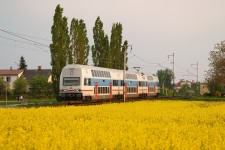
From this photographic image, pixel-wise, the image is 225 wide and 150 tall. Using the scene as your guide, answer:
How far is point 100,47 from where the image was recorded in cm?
6700

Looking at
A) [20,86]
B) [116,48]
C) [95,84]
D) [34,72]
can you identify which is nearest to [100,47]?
[116,48]

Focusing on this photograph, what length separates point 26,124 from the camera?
623 inches

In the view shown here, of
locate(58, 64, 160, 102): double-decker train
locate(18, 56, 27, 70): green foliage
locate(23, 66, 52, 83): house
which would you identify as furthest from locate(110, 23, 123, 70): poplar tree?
locate(18, 56, 27, 70): green foliage

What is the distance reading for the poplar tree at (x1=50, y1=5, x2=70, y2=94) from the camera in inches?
2037

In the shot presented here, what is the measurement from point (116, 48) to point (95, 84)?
94.9 feet

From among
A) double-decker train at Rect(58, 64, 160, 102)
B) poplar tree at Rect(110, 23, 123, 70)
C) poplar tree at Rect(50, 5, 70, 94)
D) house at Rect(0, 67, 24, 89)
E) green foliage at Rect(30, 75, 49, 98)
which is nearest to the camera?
double-decker train at Rect(58, 64, 160, 102)

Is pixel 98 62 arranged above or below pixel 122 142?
above

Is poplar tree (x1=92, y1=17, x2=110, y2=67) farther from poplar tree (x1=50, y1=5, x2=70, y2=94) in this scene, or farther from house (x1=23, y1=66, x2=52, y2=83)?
house (x1=23, y1=66, x2=52, y2=83)

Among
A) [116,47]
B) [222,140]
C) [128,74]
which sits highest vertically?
[116,47]

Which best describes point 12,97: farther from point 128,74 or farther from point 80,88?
point 80,88

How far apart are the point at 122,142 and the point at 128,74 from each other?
46576 mm

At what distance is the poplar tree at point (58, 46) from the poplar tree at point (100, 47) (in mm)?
12292

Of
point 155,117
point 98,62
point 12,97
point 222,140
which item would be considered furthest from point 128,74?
point 222,140

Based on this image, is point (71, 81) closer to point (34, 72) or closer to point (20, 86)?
point (20, 86)
